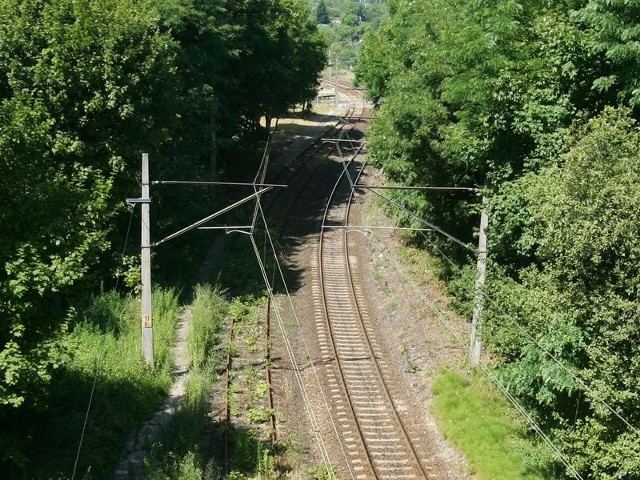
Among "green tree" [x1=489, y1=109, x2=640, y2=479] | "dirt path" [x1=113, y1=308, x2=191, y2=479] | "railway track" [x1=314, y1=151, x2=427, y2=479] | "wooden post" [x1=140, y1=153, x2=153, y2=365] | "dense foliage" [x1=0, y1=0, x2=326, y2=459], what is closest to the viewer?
"dense foliage" [x1=0, y1=0, x2=326, y2=459]

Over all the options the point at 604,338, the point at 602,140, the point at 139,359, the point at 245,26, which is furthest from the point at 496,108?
the point at 245,26

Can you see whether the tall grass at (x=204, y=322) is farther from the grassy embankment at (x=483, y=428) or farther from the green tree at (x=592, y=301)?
the green tree at (x=592, y=301)

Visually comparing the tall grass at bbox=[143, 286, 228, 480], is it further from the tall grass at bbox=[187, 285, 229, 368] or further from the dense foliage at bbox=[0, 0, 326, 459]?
the dense foliage at bbox=[0, 0, 326, 459]

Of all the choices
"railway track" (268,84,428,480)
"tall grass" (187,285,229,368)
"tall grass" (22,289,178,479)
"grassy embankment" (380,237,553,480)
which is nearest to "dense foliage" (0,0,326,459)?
"tall grass" (22,289,178,479)

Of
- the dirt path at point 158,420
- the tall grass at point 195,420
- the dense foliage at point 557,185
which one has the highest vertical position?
the dense foliage at point 557,185

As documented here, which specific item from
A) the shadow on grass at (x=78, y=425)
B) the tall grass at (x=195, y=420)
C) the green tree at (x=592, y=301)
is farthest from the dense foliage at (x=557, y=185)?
the shadow on grass at (x=78, y=425)

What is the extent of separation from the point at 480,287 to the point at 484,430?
3285 mm

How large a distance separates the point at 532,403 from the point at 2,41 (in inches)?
636

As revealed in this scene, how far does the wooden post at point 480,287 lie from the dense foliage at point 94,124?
8.25 metres

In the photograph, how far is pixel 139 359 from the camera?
19.5 meters

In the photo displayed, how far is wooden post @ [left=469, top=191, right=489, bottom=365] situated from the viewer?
16.8 meters

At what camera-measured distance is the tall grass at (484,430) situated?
15312 millimetres

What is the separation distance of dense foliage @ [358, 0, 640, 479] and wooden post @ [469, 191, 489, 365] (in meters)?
0.27

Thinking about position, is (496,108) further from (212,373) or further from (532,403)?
(212,373)
